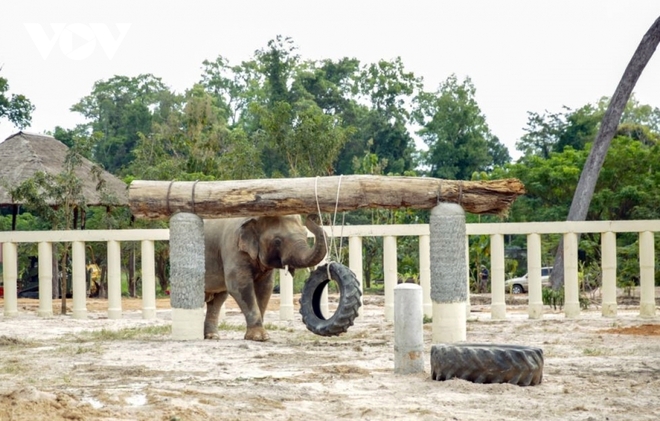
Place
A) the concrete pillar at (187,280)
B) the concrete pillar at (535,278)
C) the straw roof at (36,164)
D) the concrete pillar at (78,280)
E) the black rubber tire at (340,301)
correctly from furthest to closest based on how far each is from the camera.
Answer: the straw roof at (36,164), the concrete pillar at (78,280), the concrete pillar at (535,278), the concrete pillar at (187,280), the black rubber tire at (340,301)

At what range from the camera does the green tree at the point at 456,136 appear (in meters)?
45.5

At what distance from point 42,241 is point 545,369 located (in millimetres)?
11843

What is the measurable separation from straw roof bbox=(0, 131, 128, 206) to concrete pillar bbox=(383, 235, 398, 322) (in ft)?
36.8

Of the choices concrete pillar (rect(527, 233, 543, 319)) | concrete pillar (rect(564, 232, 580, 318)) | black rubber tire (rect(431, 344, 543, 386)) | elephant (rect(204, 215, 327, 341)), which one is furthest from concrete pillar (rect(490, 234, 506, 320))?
black rubber tire (rect(431, 344, 543, 386))

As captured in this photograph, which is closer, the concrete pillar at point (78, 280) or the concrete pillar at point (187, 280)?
the concrete pillar at point (187, 280)

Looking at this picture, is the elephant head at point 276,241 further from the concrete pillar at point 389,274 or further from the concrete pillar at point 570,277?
the concrete pillar at point 570,277

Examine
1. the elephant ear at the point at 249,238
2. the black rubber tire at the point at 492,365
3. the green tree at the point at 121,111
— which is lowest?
the black rubber tire at the point at 492,365

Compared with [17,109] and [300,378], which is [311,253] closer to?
[300,378]

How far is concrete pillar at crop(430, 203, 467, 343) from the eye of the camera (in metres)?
14.1

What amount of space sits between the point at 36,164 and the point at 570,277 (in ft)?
55.0

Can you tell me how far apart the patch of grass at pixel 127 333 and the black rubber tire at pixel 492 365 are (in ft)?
20.8

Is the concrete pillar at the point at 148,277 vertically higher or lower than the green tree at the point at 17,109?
lower

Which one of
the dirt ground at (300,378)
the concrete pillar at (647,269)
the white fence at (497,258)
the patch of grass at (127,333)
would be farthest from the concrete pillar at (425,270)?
the patch of grass at (127,333)

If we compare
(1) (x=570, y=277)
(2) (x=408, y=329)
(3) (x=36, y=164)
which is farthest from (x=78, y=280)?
(3) (x=36, y=164)
